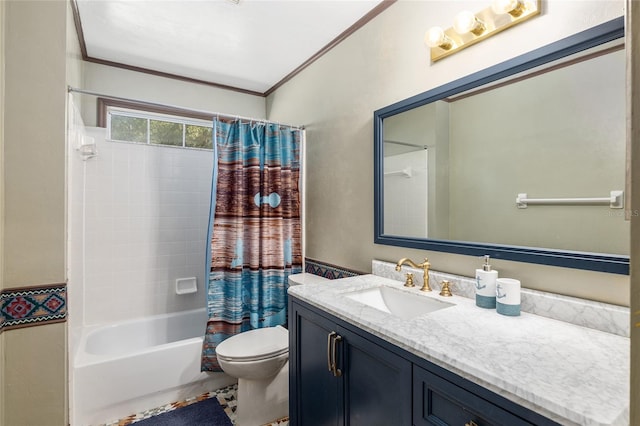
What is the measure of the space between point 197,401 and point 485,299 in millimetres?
1908

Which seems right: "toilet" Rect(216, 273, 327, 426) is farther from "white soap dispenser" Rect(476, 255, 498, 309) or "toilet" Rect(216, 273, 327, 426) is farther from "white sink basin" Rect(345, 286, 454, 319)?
"white soap dispenser" Rect(476, 255, 498, 309)

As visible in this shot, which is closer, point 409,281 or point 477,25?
point 477,25

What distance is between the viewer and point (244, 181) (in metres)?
2.27

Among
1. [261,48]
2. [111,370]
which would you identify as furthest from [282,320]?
[261,48]

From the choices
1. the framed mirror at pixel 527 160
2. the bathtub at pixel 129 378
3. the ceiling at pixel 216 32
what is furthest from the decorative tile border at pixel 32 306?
the framed mirror at pixel 527 160

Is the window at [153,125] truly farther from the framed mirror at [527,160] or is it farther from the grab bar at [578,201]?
the grab bar at [578,201]

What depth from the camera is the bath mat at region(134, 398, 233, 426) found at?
1.90m

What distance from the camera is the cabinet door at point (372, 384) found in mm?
975

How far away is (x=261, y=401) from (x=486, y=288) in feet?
4.72

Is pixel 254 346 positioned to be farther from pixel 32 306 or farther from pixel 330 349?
pixel 32 306

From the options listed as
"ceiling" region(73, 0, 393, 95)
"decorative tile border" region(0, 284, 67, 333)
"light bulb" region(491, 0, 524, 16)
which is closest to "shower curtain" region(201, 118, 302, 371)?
"ceiling" region(73, 0, 393, 95)

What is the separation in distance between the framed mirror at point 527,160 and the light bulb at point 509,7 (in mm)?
180

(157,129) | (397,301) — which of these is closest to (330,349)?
(397,301)

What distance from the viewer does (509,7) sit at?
123 centimetres
